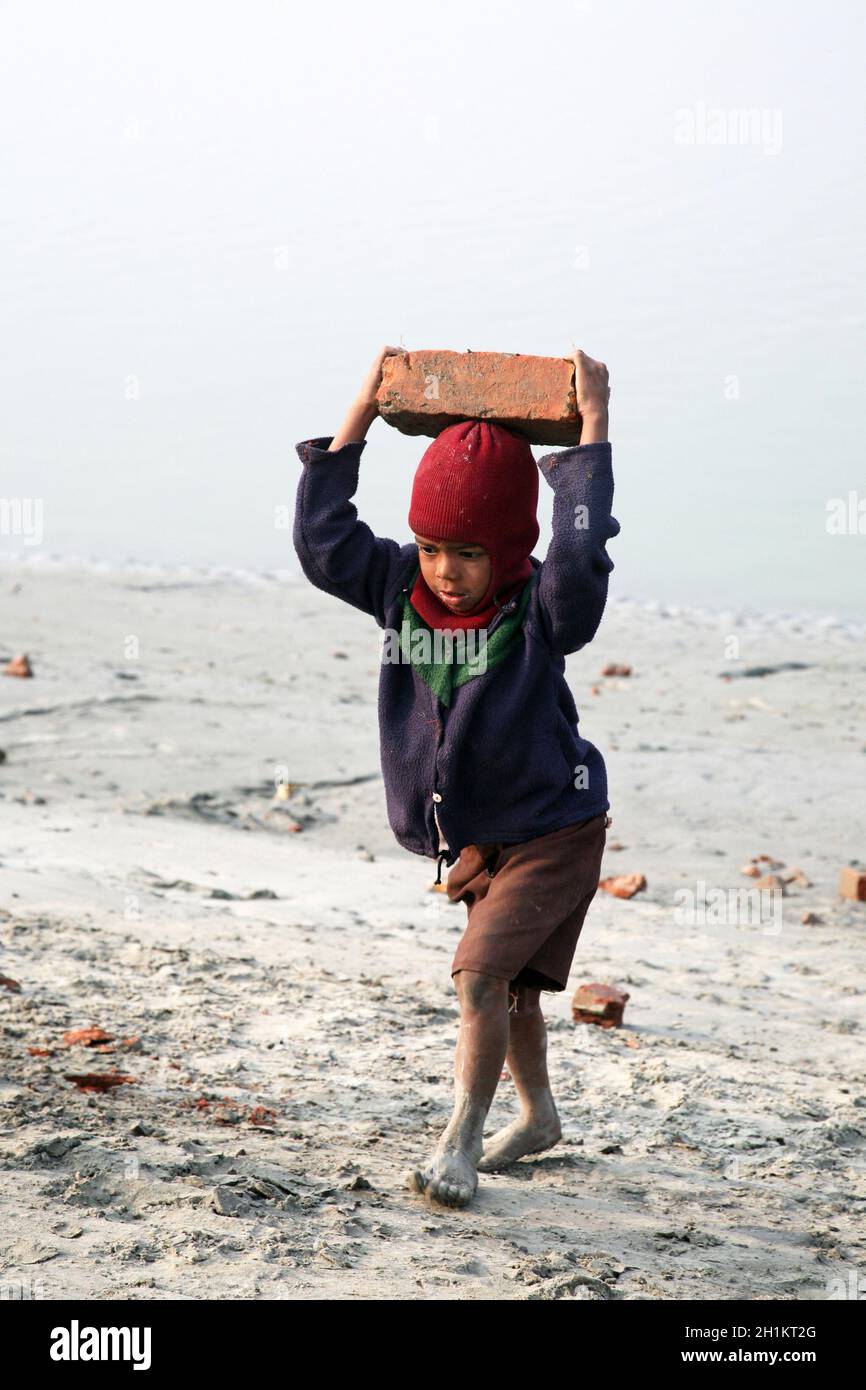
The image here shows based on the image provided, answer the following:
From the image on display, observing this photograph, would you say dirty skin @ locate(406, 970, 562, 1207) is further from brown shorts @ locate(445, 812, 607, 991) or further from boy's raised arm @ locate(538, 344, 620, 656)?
boy's raised arm @ locate(538, 344, 620, 656)

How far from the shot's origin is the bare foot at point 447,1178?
328 centimetres

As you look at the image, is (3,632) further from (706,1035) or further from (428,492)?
(428,492)

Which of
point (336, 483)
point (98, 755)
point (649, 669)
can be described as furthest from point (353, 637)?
point (336, 483)

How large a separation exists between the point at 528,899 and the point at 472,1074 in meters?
0.42

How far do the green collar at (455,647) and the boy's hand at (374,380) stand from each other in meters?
0.51

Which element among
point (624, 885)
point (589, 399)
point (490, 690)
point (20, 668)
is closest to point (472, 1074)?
point (490, 690)

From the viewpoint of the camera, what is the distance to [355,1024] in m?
4.47

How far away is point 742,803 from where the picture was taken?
8008 millimetres

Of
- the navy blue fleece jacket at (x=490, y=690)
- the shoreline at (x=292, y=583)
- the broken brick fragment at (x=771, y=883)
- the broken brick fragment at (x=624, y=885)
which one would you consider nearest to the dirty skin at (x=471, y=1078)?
the navy blue fleece jacket at (x=490, y=690)

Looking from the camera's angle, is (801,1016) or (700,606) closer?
(801,1016)

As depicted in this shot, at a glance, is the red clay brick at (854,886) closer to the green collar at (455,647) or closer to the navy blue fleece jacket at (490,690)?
the navy blue fleece jacket at (490,690)

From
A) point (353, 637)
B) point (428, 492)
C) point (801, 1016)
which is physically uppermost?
point (428, 492)

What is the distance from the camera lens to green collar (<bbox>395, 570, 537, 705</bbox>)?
335cm
